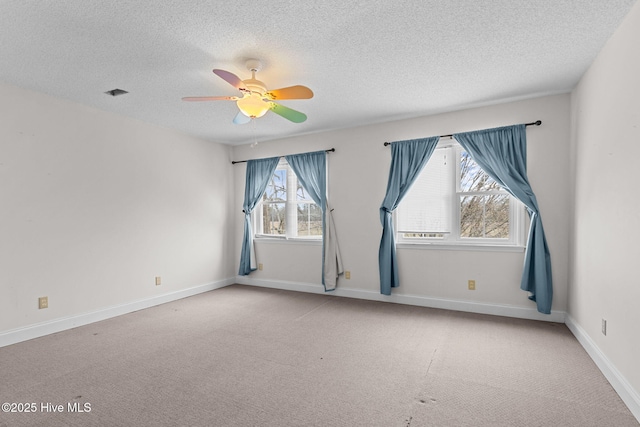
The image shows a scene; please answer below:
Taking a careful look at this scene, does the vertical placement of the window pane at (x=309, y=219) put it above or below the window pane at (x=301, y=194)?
below

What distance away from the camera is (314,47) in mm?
2432

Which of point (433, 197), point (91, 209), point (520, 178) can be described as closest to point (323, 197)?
point (433, 197)

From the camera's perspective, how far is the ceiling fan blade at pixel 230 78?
2.18 meters

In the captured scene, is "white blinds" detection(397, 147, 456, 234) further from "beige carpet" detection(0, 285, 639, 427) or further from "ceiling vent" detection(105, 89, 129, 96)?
"ceiling vent" detection(105, 89, 129, 96)

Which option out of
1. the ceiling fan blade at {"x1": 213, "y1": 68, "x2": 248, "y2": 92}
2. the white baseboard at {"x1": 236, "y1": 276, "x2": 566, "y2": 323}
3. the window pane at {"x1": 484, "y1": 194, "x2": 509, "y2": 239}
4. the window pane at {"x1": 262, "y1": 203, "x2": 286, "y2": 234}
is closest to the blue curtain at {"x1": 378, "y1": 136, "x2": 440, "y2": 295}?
the white baseboard at {"x1": 236, "y1": 276, "x2": 566, "y2": 323}

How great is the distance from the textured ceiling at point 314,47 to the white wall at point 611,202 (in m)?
0.26

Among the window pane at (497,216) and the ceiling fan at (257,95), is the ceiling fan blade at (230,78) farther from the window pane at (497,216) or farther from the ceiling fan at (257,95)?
the window pane at (497,216)

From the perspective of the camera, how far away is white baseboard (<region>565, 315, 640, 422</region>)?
75.6 inches

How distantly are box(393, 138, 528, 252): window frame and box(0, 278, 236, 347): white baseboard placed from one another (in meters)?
3.23

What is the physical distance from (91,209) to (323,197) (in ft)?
9.43

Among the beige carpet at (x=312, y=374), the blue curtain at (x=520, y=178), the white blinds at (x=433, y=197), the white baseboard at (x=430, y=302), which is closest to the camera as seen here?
the beige carpet at (x=312, y=374)

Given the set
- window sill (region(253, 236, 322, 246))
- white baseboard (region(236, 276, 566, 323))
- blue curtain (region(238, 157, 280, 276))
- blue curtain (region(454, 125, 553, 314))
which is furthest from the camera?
blue curtain (region(238, 157, 280, 276))

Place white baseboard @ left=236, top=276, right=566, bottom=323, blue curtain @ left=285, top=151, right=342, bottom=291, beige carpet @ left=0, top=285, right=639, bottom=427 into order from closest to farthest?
beige carpet @ left=0, top=285, right=639, bottom=427
white baseboard @ left=236, top=276, right=566, bottom=323
blue curtain @ left=285, top=151, right=342, bottom=291

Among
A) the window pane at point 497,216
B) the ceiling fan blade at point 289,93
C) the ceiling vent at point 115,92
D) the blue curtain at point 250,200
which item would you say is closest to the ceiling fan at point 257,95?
the ceiling fan blade at point 289,93
